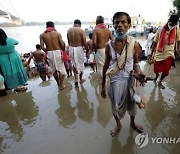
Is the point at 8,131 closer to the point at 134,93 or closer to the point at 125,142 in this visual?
the point at 125,142

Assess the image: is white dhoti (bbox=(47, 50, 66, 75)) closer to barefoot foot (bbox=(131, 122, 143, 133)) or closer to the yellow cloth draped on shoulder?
Answer: the yellow cloth draped on shoulder

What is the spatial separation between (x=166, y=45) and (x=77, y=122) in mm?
2561

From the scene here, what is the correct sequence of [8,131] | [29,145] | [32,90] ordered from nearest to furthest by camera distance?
[29,145] → [8,131] → [32,90]

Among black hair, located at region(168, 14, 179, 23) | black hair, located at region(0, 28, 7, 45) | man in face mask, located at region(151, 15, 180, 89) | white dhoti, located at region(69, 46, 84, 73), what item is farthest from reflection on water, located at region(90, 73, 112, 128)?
black hair, located at region(0, 28, 7, 45)

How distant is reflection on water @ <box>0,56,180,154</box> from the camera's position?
2516 millimetres

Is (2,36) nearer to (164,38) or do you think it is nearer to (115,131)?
(115,131)

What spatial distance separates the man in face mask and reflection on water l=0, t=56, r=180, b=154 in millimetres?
564

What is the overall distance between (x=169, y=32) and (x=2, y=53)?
3.62 meters

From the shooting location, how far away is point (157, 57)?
429cm

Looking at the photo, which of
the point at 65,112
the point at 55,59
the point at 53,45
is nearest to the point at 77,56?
the point at 55,59

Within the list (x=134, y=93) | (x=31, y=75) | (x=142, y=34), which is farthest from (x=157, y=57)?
(x=142, y=34)

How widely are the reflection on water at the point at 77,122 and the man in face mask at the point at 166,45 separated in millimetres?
564

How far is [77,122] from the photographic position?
312 cm

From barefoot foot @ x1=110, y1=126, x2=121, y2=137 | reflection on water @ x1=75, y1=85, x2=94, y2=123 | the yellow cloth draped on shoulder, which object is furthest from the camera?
reflection on water @ x1=75, y1=85, x2=94, y2=123
